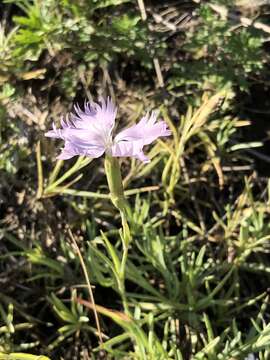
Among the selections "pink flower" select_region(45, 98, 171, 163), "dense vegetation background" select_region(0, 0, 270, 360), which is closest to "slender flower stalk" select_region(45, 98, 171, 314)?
"pink flower" select_region(45, 98, 171, 163)

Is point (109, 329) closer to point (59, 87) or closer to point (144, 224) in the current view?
point (144, 224)

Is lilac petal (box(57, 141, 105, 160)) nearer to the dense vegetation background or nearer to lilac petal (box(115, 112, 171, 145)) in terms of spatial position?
lilac petal (box(115, 112, 171, 145))

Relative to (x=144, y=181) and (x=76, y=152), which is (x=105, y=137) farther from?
(x=144, y=181)

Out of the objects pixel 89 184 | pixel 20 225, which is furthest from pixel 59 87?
pixel 20 225

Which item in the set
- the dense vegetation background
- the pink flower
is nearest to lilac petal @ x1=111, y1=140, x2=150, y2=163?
the pink flower

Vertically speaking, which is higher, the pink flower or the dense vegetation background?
the pink flower

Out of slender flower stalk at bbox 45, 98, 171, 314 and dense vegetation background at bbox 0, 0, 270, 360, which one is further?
dense vegetation background at bbox 0, 0, 270, 360

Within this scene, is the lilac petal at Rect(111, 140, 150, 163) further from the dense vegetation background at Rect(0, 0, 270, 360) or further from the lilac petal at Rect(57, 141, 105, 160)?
the dense vegetation background at Rect(0, 0, 270, 360)
